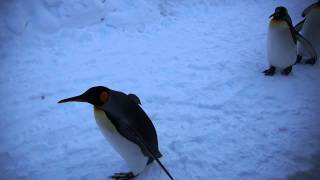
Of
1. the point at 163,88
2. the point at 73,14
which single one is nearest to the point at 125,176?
the point at 163,88

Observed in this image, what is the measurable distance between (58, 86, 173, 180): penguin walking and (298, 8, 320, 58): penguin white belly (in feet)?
8.47

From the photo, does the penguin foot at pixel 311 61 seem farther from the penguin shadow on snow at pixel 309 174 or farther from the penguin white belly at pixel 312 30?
the penguin shadow on snow at pixel 309 174

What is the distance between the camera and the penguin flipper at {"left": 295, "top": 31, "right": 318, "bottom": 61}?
147 inches

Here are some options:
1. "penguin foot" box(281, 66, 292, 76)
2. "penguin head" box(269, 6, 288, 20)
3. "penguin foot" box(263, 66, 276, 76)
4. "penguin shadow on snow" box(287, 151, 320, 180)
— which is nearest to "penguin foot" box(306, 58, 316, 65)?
"penguin foot" box(281, 66, 292, 76)

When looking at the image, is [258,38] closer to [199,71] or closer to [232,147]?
[199,71]

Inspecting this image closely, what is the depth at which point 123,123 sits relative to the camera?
2.11 metres

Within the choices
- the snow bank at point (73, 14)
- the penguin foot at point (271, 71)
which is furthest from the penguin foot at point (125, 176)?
the snow bank at point (73, 14)

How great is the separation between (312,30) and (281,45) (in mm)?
552

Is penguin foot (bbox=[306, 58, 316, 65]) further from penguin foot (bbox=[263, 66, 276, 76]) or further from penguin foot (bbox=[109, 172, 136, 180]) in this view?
penguin foot (bbox=[109, 172, 136, 180])

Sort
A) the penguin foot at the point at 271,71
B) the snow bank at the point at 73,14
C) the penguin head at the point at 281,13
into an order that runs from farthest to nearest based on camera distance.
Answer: the snow bank at the point at 73,14
the penguin foot at the point at 271,71
the penguin head at the point at 281,13

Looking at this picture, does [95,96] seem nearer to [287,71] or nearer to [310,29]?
[287,71]

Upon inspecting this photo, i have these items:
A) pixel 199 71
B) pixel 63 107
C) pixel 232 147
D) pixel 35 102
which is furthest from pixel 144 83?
pixel 232 147

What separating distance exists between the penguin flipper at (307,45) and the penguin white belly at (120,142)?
2.42 meters

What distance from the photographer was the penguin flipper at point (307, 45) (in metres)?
3.73
